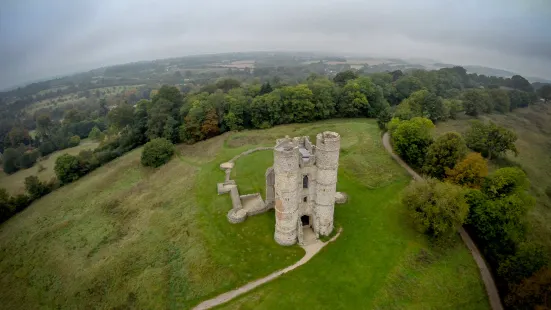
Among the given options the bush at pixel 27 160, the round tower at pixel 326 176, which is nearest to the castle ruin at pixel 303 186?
the round tower at pixel 326 176

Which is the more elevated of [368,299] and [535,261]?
[535,261]

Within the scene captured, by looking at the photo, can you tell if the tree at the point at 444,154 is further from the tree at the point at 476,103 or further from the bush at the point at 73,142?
the bush at the point at 73,142

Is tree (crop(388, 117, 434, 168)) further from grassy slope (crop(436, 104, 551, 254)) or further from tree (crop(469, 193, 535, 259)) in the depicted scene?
tree (crop(469, 193, 535, 259))

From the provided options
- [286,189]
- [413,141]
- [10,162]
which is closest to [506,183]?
[413,141]

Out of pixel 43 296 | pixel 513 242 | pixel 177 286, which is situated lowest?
pixel 43 296

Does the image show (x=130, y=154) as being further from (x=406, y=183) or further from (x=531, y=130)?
(x=531, y=130)

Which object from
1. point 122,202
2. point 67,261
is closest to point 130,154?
point 122,202

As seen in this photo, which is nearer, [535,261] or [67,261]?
[535,261]
